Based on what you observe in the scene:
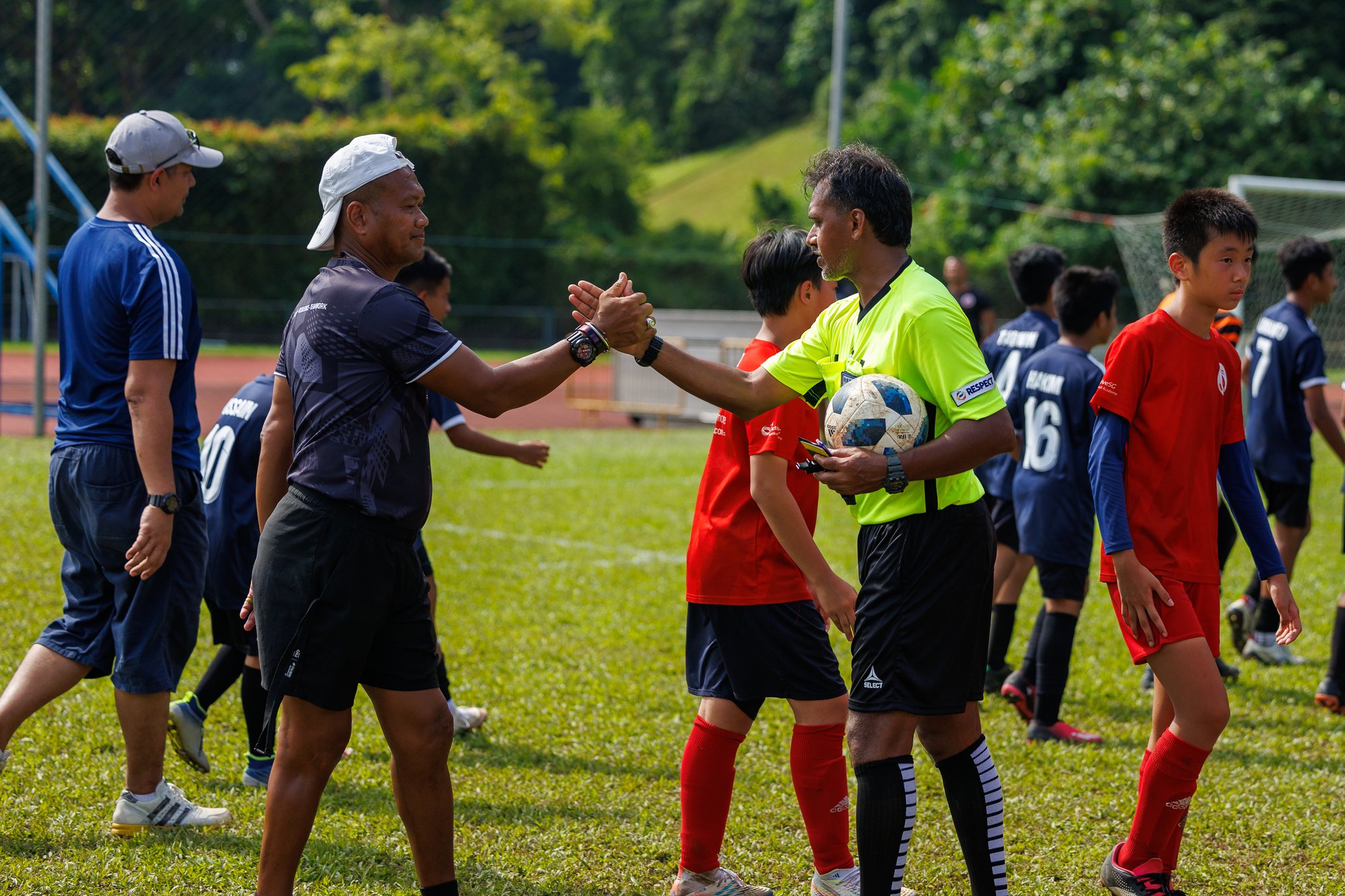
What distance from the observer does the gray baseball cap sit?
4.43 m

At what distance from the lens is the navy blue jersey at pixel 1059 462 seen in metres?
6.11

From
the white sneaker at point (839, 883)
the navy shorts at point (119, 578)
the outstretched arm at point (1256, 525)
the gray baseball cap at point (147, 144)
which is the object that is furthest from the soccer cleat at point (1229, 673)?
the gray baseball cap at point (147, 144)

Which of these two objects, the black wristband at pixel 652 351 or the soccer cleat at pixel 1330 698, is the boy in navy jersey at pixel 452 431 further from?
the soccer cleat at pixel 1330 698

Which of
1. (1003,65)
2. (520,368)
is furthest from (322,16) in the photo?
(520,368)

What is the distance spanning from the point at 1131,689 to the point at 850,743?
3915 mm

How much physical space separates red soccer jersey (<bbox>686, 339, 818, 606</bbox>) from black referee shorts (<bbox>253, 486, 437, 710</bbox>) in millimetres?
976

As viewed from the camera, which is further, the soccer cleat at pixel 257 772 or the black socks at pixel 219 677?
the black socks at pixel 219 677

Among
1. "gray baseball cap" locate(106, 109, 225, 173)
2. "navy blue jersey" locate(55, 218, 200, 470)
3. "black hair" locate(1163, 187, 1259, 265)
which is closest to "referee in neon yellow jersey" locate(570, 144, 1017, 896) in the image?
"black hair" locate(1163, 187, 1259, 265)

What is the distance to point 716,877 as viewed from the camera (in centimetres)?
405

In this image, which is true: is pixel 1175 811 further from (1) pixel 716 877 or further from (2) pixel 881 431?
(2) pixel 881 431

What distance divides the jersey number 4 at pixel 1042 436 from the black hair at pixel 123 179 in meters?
4.15

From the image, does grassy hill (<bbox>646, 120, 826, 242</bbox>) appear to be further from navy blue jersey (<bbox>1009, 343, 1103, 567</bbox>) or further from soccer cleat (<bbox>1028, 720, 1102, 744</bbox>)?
soccer cleat (<bbox>1028, 720, 1102, 744</bbox>)

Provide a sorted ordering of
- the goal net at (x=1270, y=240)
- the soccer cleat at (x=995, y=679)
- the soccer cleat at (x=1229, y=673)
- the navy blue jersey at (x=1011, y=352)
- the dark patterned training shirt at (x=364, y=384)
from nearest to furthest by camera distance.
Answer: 1. the dark patterned training shirt at (x=364, y=384)
2. the soccer cleat at (x=995, y=679)
3. the navy blue jersey at (x=1011, y=352)
4. the soccer cleat at (x=1229, y=673)
5. the goal net at (x=1270, y=240)

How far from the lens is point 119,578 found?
176 inches
